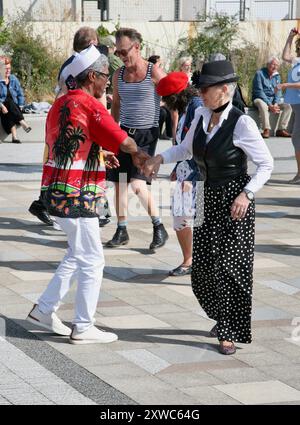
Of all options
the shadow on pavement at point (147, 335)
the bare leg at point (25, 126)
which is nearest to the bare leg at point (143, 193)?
the shadow on pavement at point (147, 335)

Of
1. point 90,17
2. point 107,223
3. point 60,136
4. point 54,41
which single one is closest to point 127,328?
point 60,136

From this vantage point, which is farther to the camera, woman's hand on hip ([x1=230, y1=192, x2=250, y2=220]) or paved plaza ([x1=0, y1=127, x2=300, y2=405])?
woman's hand on hip ([x1=230, y1=192, x2=250, y2=220])

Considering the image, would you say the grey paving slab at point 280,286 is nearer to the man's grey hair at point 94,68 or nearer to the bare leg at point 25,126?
the man's grey hair at point 94,68

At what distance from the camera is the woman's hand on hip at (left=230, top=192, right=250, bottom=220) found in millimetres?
6363

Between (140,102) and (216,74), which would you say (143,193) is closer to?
(140,102)

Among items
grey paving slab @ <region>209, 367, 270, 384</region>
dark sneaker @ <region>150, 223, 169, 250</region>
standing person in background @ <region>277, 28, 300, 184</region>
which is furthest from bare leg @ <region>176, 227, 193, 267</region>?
standing person in background @ <region>277, 28, 300, 184</region>

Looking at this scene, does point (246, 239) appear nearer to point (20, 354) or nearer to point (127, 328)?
point (127, 328)

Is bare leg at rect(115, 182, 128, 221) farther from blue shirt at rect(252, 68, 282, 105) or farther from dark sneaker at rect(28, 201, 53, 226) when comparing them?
blue shirt at rect(252, 68, 282, 105)

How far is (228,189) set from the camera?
21.4ft

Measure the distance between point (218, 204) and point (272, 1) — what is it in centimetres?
2484

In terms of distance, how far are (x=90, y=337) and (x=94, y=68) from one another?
1683mm

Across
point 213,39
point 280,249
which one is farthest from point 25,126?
point 213,39

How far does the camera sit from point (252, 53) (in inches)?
900

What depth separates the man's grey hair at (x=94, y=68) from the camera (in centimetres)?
661
